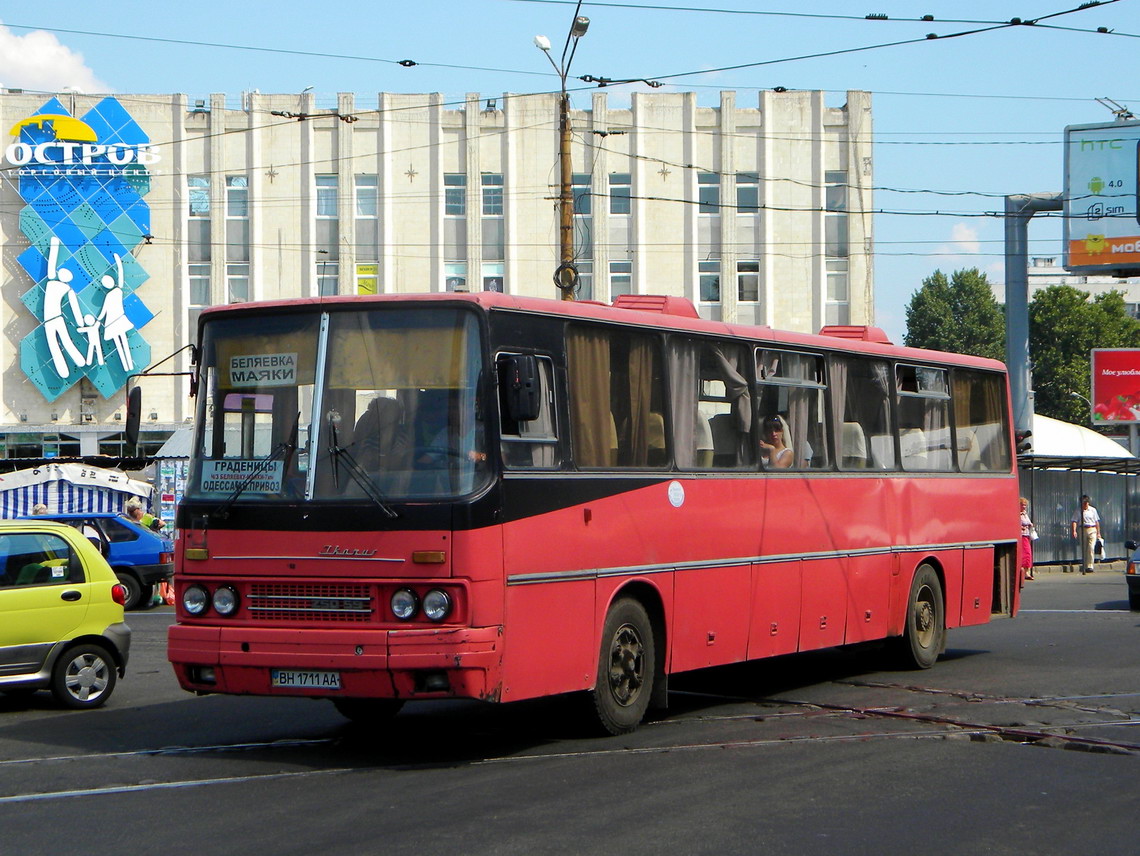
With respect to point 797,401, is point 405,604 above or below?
below

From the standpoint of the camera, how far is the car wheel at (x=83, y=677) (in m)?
12.5

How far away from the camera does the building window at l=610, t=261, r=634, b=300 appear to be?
172 feet

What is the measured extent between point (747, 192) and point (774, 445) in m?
40.9

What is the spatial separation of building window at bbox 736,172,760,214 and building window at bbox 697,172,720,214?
0.72 m

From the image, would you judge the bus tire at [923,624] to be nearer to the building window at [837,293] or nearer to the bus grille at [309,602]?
the bus grille at [309,602]

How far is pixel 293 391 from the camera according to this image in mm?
9609

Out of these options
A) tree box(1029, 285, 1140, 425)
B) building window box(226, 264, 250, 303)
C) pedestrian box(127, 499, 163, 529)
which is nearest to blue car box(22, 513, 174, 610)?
pedestrian box(127, 499, 163, 529)

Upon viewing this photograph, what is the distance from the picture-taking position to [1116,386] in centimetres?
6056

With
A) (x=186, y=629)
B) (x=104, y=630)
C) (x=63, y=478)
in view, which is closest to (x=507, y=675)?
(x=186, y=629)

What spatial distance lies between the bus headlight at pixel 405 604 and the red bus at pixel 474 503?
17mm

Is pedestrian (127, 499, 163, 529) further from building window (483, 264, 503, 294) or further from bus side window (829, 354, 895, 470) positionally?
building window (483, 264, 503, 294)

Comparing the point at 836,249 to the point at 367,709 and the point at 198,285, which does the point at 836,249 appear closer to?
the point at 198,285

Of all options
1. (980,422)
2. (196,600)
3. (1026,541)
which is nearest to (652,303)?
(196,600)

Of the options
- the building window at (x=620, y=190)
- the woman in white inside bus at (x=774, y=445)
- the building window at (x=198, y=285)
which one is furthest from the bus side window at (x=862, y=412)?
the building window at (x=198, y=285)
